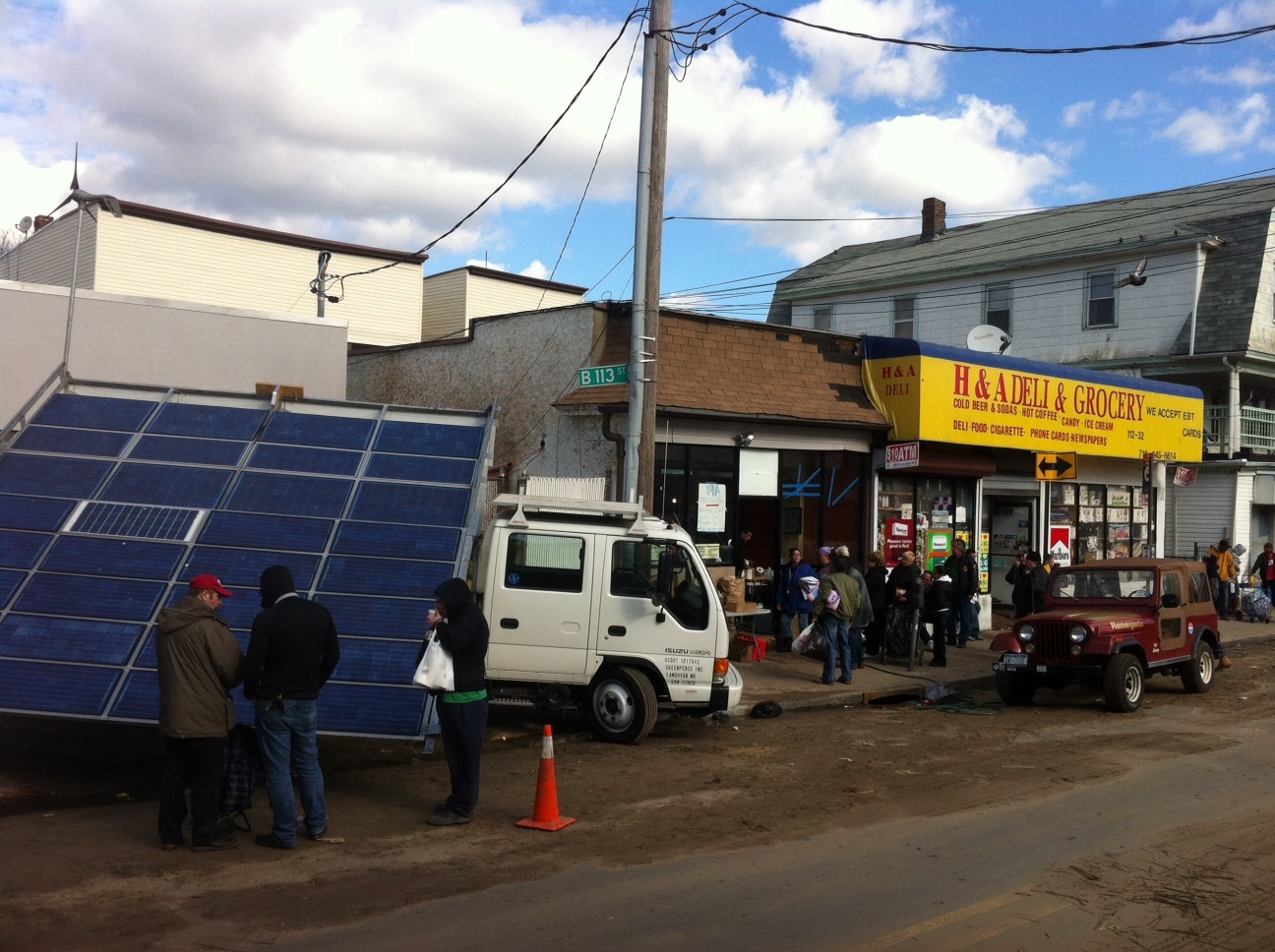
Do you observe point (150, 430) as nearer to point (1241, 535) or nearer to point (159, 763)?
point (159, 763)

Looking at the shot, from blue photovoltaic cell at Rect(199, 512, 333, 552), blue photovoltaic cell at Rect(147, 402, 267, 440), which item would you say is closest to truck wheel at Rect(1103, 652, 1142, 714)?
blue photovoltaic cell at Rect(199, 512, 333, 552)

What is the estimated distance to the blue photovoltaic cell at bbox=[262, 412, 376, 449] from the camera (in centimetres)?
1073

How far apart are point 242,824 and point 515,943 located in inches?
115

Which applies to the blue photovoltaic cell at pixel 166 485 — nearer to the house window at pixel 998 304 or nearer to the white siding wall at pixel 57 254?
the white siding wall at pixel 57 254

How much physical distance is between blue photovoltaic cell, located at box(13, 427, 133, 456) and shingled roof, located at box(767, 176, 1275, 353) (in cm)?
2712

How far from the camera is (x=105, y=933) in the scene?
5.64 m

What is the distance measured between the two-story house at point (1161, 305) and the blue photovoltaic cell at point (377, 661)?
68.7 ft

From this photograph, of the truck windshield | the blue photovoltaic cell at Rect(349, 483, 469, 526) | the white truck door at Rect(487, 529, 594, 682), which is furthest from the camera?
the truck windshield

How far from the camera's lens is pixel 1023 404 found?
21.0m

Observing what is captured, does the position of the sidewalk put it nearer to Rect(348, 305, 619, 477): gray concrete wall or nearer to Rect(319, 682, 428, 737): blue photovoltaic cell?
Rect(348, 305, 619, 477): gray concrete wall

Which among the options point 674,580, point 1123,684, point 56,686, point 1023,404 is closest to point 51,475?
point 56,686

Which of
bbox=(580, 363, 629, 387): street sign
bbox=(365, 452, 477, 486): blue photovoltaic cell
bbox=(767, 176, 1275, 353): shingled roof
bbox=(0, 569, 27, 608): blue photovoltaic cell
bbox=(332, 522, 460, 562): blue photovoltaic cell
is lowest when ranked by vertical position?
bbox=(0, 569, 27, 608): blue photovoltaic cell

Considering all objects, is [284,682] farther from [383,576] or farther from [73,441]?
[73,441]

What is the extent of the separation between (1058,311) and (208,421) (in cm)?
2687
